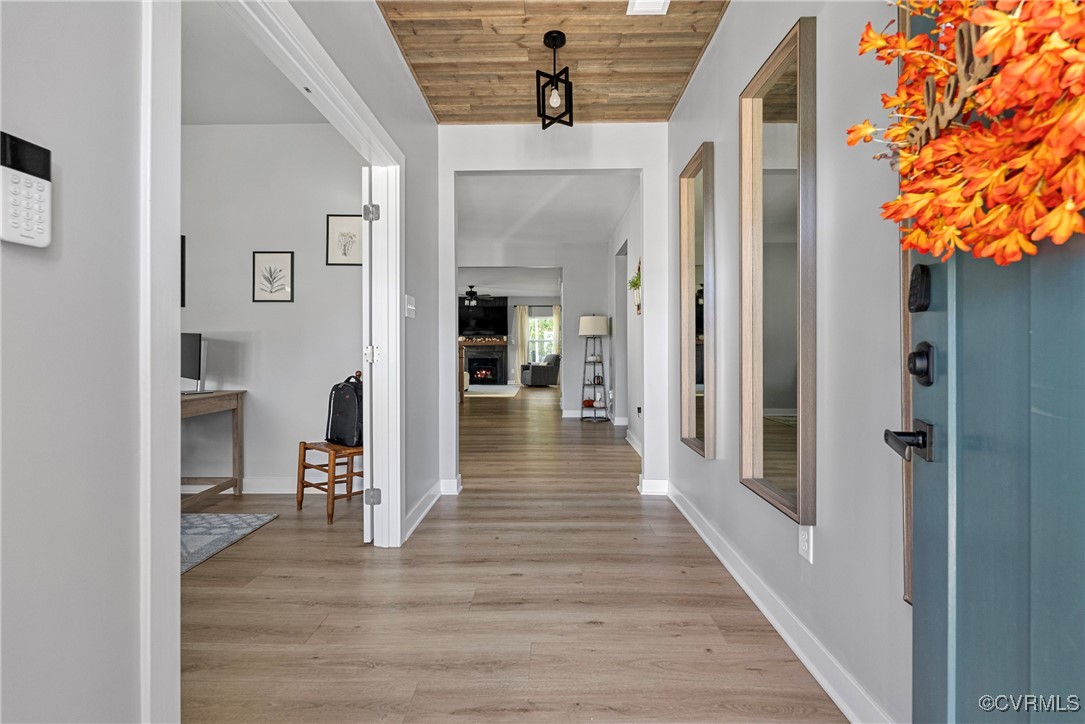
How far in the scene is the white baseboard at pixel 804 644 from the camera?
1.42 meters

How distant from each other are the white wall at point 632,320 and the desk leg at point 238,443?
3.09m

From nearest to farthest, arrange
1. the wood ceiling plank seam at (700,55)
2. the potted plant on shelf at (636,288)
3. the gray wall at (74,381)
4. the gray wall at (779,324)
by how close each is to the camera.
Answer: the gray wall at (74,381) < the wood ceiling plank seam at (700,55) < the gray wall at (779,324) < the potted plant on shelf at (636,288)

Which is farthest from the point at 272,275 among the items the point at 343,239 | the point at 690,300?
the point at 690,300

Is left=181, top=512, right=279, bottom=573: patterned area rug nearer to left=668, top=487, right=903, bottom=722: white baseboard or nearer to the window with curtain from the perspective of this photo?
left=668, top=487, right=903, bottom=722: white baseboard

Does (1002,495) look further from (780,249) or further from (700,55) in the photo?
(780,249)

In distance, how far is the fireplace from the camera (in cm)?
1583

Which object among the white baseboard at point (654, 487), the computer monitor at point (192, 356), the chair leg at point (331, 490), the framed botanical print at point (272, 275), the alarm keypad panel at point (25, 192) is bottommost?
the white baseboard at point (654, 487)

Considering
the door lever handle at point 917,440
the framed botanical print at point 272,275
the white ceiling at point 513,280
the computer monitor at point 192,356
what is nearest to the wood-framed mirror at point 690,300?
the door lever handle at point 917,440

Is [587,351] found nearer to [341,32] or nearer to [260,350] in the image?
[260,350]

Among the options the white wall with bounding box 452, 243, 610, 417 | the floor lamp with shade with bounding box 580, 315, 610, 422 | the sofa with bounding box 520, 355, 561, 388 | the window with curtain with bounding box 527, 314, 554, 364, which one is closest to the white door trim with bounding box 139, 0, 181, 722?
the floor lamp with shade with bounding box 580, 315, 610, 422

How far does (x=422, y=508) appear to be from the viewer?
3.26m

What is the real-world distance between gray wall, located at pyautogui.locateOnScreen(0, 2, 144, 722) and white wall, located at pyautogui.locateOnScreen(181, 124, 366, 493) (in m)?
2.86

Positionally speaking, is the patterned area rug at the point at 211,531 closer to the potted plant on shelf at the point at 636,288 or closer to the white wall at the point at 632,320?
the white wall at the point at 632,320

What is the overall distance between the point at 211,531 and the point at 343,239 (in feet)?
6.61
